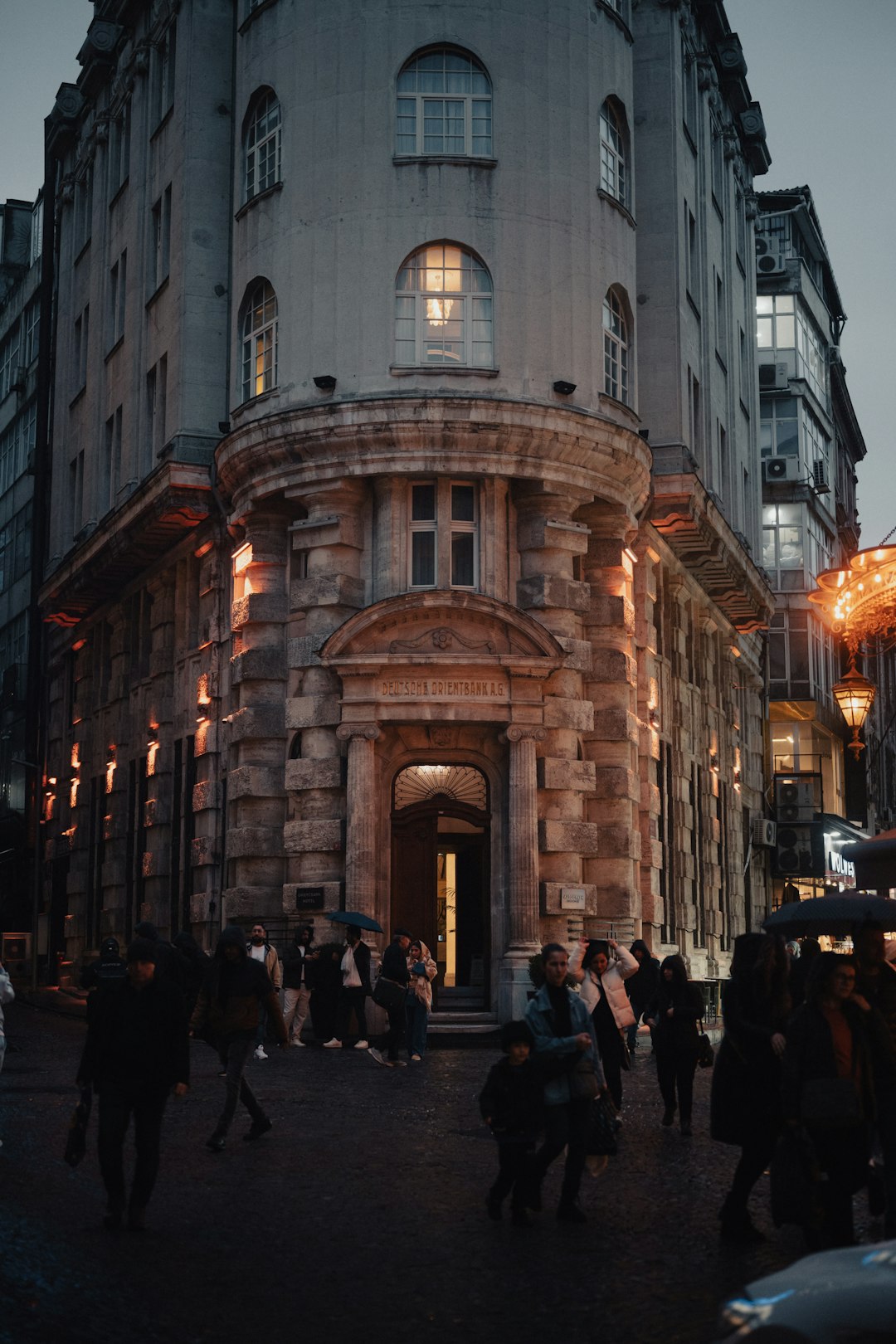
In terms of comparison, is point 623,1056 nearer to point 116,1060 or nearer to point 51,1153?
point 51,1153

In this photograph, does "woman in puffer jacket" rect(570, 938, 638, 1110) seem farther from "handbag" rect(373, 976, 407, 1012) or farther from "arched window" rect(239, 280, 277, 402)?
"arched window" rect(239, 280, 277, 402)

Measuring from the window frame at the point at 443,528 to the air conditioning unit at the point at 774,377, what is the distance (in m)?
29.6

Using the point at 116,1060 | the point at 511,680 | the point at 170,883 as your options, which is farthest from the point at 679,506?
the point at 116,1060

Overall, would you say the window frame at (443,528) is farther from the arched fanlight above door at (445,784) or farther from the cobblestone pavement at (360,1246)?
the cobblestone pavement at (360,1246)

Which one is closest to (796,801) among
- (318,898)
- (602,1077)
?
(318,898)

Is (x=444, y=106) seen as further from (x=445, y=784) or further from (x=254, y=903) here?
(x=254, y=903)

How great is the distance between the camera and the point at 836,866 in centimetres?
5262

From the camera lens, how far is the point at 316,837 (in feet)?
98.2

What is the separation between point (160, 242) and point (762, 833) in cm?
2179

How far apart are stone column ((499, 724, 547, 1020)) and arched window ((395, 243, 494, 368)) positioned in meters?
6.68

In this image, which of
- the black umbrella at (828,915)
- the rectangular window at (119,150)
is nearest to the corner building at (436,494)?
the rectangular window at (119,150)

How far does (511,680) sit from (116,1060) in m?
19.4

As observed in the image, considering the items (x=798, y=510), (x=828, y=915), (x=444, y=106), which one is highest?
(x=444, y=106)

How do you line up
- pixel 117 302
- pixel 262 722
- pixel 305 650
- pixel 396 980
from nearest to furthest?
1. pixel 396 980
2. pixel 305 650
3. pixel 262 722
4. pixel 117 302
